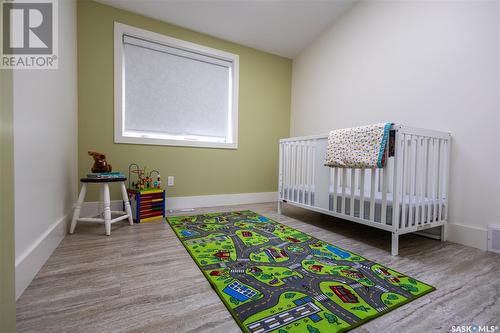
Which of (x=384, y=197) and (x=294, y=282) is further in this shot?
(x=384, y=197)

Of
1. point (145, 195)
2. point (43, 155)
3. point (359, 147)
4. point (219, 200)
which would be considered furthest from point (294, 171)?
point (43, 155)

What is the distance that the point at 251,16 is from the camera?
2.38 meters

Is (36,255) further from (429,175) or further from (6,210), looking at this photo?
(429,175)

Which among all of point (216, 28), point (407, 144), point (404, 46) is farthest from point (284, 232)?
point (216, 28)

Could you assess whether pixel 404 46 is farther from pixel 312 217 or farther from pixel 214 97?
pixel 214 97

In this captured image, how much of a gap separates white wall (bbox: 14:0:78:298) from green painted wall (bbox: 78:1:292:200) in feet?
0.68

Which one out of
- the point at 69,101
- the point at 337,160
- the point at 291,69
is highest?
the point at 291,69

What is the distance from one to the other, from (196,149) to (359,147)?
1711 millimetres

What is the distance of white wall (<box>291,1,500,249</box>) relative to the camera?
56.7 inches

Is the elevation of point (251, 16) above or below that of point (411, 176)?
above

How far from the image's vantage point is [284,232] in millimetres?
1692

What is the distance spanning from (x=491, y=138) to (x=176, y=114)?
258cm

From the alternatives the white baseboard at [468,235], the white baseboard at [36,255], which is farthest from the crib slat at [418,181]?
the white baseboard at [36,255]

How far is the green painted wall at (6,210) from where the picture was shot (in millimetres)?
514
